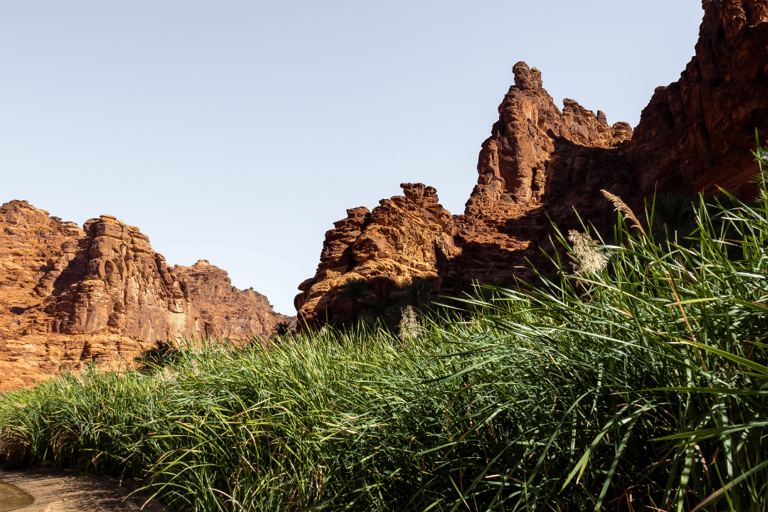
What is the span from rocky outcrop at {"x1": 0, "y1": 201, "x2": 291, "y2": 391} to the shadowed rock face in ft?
74.6

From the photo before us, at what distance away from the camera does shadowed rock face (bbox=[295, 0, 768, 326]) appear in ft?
122

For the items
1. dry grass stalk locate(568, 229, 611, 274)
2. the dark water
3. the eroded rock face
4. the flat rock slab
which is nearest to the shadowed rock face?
the eroded rock face

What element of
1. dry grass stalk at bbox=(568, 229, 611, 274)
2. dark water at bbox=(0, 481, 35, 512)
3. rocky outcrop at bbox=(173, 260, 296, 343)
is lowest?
dark water at bbox=(0, 481, 35, 512)

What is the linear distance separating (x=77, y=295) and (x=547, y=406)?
89.9 m

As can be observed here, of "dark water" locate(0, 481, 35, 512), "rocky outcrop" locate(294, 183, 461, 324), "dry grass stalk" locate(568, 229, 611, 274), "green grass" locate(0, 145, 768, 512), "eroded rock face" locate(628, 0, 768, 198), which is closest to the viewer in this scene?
"green grass" locate(0, 145, 768, 512)

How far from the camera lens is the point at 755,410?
4.70 ft

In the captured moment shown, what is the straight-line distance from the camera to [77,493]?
14.1ft

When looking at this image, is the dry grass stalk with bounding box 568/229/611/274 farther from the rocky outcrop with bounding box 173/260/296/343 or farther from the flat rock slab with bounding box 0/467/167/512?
the rocky outcrop with bounding box 173/260/296/343

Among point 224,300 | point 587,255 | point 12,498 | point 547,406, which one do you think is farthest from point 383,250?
point 224,300

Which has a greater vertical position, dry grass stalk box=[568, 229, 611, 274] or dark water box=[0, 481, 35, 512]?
dry grass stalk box=[568, 229, 611, 274]

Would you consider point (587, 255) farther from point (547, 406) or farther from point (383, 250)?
point (383, 250)

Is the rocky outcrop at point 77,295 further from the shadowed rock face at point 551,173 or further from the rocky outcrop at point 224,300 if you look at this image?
the shadowed rock face at point 551,173

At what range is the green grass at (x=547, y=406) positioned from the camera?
4.81 ft

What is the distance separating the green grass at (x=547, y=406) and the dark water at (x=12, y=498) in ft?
2.95
